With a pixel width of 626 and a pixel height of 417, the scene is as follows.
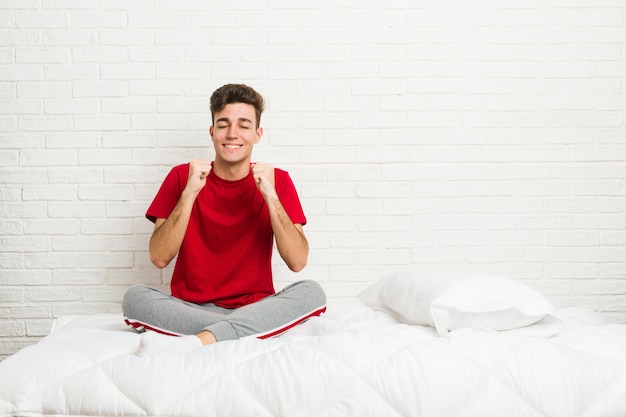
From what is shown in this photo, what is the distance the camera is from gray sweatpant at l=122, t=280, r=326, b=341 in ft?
6.85

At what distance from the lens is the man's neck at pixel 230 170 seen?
273 centimetres

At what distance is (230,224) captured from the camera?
2.68 metres

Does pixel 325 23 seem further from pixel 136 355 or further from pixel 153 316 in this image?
pixel 136 355

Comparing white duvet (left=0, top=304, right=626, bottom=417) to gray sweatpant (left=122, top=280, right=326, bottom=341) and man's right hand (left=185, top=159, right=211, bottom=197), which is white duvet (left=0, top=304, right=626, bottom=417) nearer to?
gray sweatpant (left=122, top=280, right=326, bottom=341)

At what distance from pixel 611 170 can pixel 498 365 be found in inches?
72.0

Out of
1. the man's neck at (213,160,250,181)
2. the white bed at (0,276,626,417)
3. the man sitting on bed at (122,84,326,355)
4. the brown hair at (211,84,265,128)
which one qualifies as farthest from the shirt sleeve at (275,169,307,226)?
the white bed at (0,276,626,417)

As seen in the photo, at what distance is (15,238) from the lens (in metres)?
3.14

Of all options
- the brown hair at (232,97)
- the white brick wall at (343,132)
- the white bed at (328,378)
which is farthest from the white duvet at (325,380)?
the white brick wall at (343,132)

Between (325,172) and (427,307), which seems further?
(325,172)

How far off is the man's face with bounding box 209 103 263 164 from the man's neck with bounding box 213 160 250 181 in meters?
0.03

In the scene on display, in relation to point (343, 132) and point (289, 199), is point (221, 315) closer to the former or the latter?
point (289, 199)

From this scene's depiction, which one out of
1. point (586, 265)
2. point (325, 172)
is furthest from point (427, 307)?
point (586, 265)

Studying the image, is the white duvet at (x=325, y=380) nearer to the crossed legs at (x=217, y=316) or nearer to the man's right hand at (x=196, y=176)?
the crossed legs at (x=217, y=316)

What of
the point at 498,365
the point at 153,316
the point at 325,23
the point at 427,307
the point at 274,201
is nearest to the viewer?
the point at 498,365
